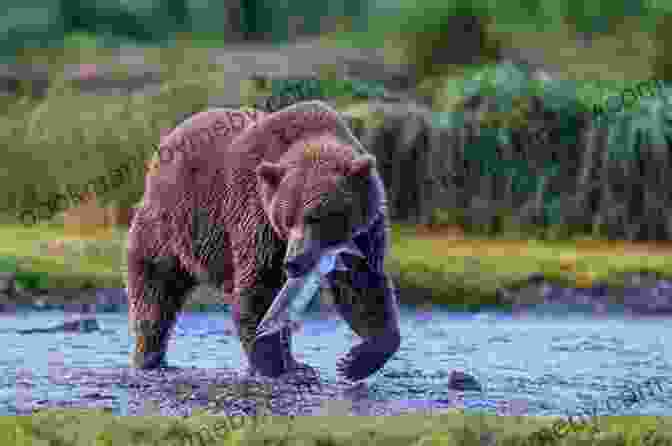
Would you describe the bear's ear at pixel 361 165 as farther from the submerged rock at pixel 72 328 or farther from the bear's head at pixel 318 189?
the submerged rock at pixel 72 328

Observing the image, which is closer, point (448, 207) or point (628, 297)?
point (628, 297)

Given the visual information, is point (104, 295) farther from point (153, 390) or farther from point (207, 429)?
point (207, 429)

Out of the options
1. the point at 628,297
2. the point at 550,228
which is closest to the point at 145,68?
the point at 550,228

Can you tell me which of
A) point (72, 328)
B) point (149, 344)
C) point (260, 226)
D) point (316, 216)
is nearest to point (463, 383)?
point (260, 226)

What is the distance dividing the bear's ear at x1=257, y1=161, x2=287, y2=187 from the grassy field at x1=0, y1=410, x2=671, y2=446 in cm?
152

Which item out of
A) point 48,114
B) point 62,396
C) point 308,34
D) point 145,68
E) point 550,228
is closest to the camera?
point 62,396

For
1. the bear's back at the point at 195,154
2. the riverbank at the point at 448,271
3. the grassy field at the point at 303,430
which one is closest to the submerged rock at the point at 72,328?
the riverbank at the point at 448,271

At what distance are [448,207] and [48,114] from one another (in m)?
5.03

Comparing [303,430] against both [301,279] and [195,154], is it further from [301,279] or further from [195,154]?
[195,154]

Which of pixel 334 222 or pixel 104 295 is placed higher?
pixel 334 222

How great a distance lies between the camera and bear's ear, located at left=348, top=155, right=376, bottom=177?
21.3ft

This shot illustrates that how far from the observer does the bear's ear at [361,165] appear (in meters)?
6.48

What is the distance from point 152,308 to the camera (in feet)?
27.8

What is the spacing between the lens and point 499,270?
12.5 m
